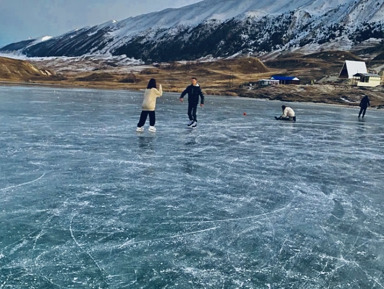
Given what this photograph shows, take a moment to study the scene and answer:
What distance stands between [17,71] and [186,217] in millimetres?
72505

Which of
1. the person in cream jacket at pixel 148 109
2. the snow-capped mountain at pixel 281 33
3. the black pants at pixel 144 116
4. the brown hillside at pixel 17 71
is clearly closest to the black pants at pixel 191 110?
the person in cream jacket at pixel 148 109

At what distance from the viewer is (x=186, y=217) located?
4488 mm

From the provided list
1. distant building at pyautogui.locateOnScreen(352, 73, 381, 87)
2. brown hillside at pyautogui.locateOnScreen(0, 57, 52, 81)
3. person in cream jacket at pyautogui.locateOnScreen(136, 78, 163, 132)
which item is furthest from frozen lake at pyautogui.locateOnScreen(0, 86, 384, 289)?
brown hillside at pyautogui.locateOnScreen(0, 57, 52, 81)

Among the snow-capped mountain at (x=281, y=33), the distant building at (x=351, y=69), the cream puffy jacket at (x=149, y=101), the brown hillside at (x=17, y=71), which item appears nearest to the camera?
the cream puffy jacket at (x=149, y=101)

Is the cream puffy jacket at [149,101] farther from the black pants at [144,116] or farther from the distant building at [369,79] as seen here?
the distant building at [369,79]

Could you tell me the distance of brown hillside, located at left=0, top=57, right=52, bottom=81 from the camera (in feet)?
210

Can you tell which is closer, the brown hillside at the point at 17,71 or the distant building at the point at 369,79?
the distant building at the point at 369,79

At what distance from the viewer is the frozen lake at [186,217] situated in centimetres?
321

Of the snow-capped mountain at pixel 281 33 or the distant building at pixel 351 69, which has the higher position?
the snow-capped mountain at pixel 281 33

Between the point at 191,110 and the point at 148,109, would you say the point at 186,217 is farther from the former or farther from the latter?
the point at 191,110

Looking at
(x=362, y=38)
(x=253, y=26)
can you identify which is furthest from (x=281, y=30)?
(x=362, y=38)

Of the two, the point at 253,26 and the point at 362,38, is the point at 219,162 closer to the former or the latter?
the point at 362,38

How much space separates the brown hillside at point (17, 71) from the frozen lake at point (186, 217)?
61930mm

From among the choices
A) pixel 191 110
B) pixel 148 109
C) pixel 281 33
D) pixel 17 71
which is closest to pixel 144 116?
pixel 148 109
